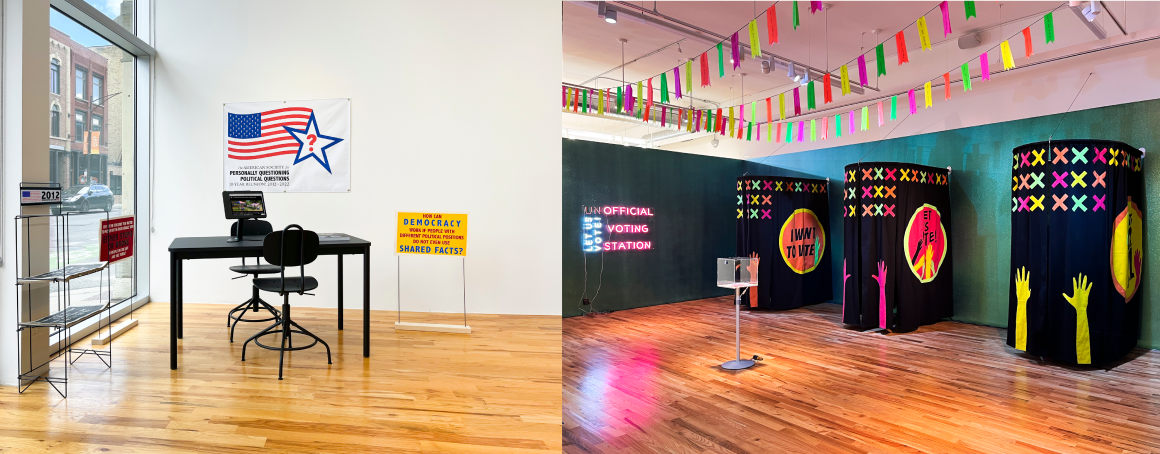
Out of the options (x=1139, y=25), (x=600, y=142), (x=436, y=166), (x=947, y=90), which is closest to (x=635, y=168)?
(x=600, y=142)

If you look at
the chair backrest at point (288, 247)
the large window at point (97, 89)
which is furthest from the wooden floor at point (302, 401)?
the large window at point (97, 89)

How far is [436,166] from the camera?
485cm

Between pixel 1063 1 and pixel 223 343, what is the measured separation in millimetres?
5276

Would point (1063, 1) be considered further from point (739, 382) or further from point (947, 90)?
point (739, 382)

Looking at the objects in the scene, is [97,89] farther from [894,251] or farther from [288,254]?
[894,251]

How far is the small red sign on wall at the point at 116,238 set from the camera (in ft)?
10.1

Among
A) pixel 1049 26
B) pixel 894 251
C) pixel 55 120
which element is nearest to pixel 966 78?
pixel 1049 26

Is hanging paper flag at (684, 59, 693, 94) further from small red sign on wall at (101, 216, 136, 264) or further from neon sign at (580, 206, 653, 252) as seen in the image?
small red sign on wall at (101, 216, 136, 264)

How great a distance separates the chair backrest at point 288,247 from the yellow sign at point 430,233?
0.95m

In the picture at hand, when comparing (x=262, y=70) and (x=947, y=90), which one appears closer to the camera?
(x=947, y=90)

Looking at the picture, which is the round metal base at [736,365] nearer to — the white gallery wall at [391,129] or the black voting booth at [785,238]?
the black voting booth at [785,238]

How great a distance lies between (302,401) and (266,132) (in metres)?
3.15

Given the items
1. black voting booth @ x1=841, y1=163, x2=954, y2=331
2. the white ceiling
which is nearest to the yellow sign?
the white ceiling

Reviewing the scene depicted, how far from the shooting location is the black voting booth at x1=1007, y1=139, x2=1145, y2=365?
249 cm
